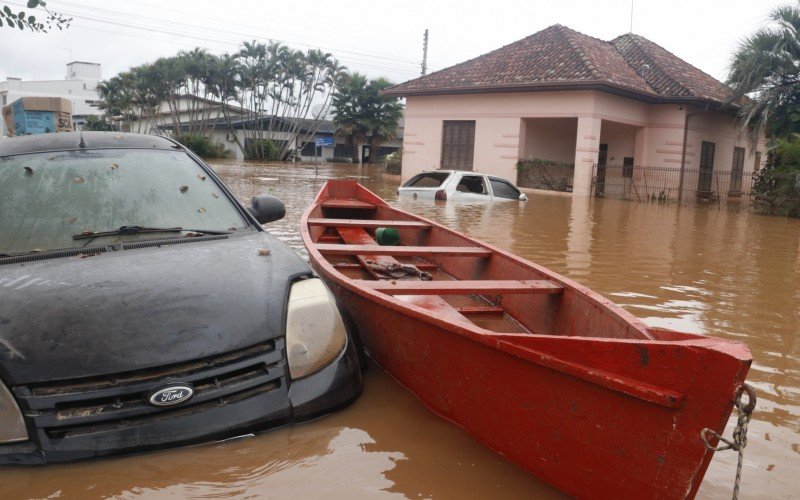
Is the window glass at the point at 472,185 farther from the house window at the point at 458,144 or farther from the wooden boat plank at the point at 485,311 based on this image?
the wooden boat plank at the point at 485,311

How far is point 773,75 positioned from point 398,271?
18.6 meters

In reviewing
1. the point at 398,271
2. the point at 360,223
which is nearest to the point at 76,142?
the point at 398,271

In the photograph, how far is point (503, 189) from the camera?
17.1 meters

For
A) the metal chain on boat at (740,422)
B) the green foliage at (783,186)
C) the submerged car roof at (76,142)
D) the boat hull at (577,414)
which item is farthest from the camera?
the green foliage at (783,186)

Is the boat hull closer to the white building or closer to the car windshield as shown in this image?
the car windshield

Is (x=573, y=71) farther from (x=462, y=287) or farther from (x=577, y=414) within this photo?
(x=577, y=414)

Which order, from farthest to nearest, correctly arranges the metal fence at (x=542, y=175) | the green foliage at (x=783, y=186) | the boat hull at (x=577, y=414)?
the metal fence at (x=542, y=175) → the green foliage at (x=783, y=186) → the boat hull at (x=577, y=414)

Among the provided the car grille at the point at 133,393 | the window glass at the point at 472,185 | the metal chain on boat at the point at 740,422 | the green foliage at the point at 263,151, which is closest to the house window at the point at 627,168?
the window glass at the point at 472,185

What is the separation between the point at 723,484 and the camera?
287 centimetres

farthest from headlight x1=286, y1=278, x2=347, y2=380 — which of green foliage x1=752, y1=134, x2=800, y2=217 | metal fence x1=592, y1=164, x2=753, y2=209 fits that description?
metal fence x1=592, y1=164, x2=753, y2=209

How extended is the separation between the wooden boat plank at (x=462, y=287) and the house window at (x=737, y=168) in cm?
2651

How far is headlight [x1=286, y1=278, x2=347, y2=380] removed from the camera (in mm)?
2955

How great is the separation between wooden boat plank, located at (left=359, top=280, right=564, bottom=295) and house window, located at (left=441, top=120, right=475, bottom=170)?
21408mm

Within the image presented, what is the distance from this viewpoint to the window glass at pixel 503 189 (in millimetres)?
16812
